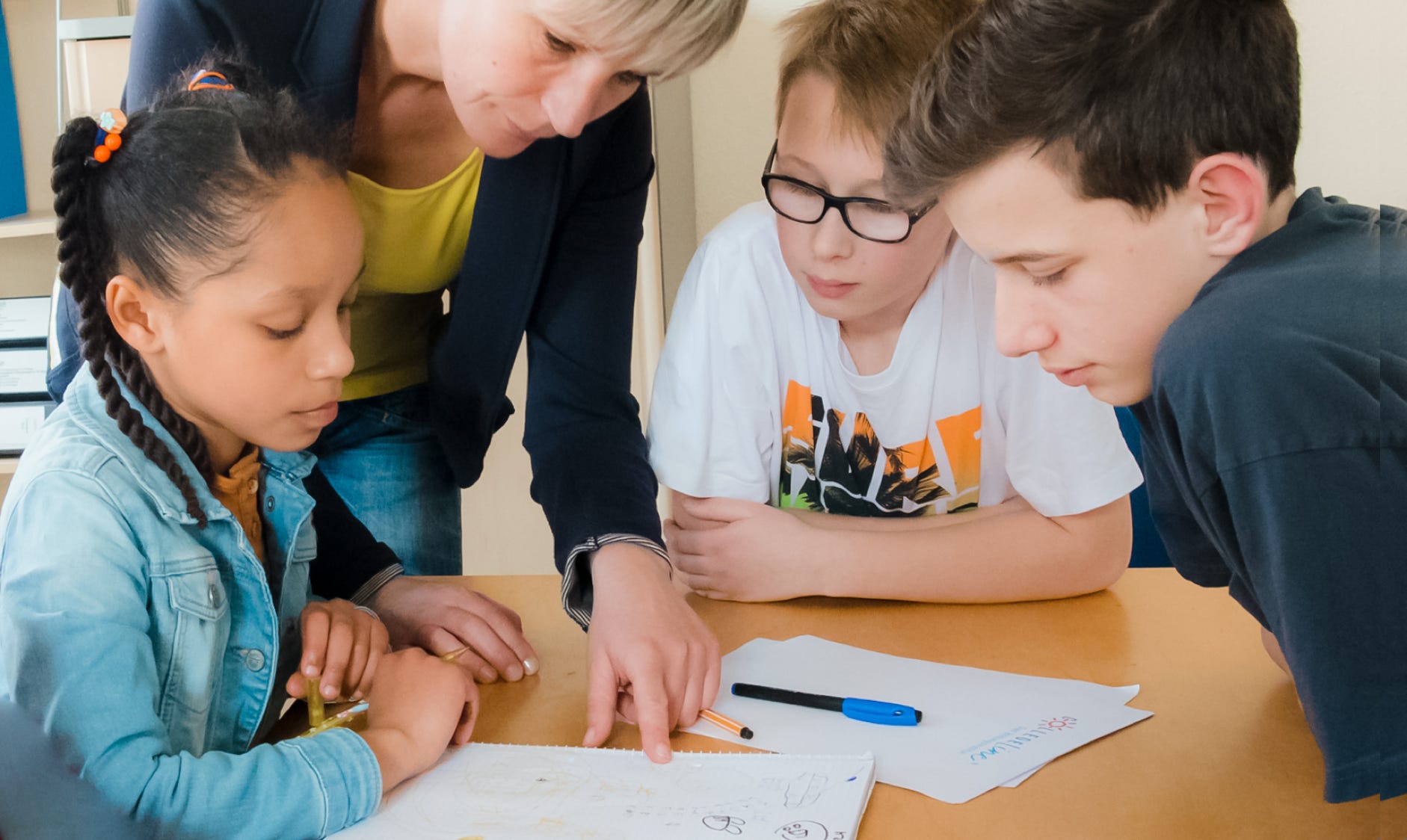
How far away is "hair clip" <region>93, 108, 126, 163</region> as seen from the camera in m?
0.72

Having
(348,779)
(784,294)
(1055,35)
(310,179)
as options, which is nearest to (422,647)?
(348,779)

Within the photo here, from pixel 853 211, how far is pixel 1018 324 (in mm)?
335

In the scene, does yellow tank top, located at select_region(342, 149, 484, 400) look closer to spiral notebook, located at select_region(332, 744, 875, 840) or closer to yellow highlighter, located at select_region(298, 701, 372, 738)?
yellow highlighter, located at select_region(298, 701, 372, 738)

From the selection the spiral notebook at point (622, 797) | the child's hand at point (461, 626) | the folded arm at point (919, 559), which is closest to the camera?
the spiral notebook at point (622, 797)

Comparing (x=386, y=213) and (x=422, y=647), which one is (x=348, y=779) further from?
(x=386, y=213)

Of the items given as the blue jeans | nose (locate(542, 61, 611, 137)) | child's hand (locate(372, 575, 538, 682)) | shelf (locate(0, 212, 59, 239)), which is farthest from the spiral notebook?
shelf (locate(0, 212, 59, 239))

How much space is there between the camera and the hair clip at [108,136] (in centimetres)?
72

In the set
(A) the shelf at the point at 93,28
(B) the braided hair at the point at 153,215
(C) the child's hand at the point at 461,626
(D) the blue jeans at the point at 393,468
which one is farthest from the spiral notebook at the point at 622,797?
(A) the shelf at the point at 93,28

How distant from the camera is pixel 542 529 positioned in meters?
2.35

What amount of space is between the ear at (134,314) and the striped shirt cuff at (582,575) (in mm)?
342

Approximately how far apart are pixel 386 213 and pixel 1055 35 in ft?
1.93

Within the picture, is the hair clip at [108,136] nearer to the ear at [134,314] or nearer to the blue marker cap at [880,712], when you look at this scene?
the ear at [134,314]

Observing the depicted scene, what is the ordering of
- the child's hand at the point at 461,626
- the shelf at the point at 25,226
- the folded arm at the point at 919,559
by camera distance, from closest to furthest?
the child's hand at the point at 461,626
the folded arm at the point at 919,559
the shelf at the point at 25,226

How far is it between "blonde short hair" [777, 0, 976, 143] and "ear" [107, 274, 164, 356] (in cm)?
62
